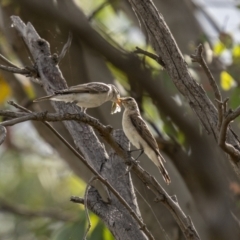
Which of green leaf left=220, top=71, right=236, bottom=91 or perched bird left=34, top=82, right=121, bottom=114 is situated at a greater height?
green leaf left=220, top=71, right=236, bottom=91

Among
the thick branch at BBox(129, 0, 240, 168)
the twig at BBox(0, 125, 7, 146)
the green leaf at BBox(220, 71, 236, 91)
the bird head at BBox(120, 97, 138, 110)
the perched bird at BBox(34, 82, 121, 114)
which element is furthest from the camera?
the green leaf at BBox(220, 71, 236, 91)

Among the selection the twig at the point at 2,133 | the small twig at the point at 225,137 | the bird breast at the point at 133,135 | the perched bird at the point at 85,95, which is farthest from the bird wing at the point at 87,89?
the small twig at the point at 225,137

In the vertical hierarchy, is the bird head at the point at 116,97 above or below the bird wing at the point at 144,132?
above

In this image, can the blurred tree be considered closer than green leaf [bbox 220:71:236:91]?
Yes

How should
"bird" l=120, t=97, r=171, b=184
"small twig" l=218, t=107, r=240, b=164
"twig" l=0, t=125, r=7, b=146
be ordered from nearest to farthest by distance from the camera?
"twig" l=0, t=125, r=7, b=146, "small twig" l=218, t=107, r=240, b=164, "bird" l=120, t=97, r=171, b=184

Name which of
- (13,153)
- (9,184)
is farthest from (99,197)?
(9,184)

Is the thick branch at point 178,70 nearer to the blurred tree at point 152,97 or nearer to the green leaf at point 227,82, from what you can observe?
the blurred tree at point 152,97

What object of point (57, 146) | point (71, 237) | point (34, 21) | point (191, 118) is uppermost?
point (34, 21)

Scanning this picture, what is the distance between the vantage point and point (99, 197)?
3.14 metres

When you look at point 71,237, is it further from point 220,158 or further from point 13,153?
point 13,153

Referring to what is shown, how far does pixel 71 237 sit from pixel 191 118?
1.51 m

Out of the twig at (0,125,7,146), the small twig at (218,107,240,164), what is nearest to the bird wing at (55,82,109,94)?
the twig at (0,125,7,146)

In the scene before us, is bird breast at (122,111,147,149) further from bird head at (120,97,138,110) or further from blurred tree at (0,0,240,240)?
blurred tree at (0,0,240,240)

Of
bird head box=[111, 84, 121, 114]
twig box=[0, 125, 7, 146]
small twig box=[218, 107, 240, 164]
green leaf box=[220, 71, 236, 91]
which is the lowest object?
small twig box=[218, 107, 240, 164]
